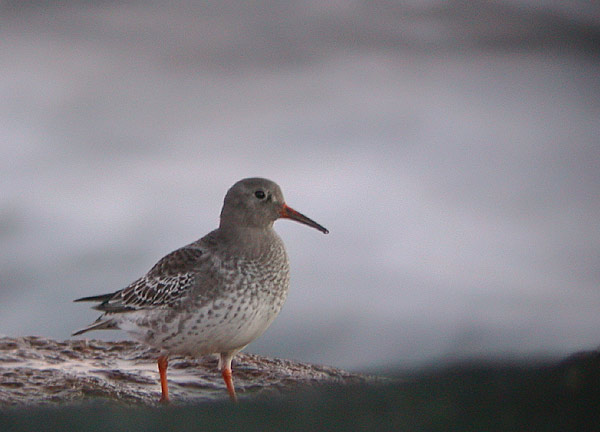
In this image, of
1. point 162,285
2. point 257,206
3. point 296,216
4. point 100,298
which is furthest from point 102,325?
point 296,216

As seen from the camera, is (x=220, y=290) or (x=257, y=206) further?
(x=257, y=206)

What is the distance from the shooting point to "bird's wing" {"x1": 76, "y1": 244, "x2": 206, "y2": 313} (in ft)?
18.6

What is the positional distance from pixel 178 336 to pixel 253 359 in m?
1.40

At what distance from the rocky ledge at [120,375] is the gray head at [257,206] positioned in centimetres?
118

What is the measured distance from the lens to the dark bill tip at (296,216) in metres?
5.98

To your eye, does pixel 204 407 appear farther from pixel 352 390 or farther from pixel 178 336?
pixel 178 336

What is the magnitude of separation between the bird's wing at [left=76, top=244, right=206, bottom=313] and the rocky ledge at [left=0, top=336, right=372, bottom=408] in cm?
55

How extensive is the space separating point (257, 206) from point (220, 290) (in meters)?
0.82

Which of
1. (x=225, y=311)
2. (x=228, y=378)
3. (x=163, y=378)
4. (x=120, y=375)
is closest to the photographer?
(x=225, y=311)

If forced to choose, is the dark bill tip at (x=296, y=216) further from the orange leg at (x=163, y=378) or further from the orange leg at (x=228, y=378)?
the orange leg at (x=163, y=378)

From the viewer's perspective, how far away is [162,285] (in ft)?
19.0

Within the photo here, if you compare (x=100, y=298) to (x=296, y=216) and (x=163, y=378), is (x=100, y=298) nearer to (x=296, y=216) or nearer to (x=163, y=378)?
(x=163, y=378)

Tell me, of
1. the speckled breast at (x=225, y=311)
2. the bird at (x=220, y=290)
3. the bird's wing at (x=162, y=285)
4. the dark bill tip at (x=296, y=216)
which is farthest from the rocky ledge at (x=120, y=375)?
the dark bill tip at (x=296, y=216)

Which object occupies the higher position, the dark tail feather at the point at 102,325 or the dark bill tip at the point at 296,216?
the dark bill tip at the point at 296,216
